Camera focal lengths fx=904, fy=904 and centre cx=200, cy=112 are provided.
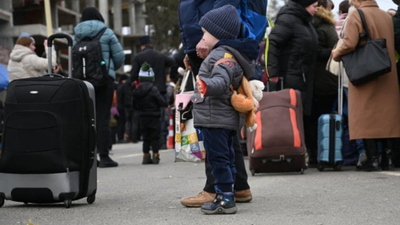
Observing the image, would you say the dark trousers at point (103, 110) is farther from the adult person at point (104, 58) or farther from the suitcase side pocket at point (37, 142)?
the suitcase side pocket at point (37, 142)

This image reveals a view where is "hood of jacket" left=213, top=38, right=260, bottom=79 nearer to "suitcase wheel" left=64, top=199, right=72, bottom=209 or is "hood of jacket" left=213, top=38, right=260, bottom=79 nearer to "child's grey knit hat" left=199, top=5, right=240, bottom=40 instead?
"child's grey knit hat" left=199, top=5, right=240, bottom=40

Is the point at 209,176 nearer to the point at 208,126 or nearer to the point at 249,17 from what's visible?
the point at 208,126

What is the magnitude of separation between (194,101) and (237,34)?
22.9 inches

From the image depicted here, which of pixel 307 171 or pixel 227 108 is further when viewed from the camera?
pixel 307 171

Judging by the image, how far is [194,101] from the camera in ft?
19.6

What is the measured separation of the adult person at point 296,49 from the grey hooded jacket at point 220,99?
3.97m

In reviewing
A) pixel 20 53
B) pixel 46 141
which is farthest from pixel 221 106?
pixel 20 53

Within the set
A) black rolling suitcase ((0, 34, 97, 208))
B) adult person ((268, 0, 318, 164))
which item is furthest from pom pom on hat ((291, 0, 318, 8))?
black rolling suitcase ((0, 34, 97, 208))

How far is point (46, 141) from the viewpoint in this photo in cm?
659

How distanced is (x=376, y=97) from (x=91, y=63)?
3.69m

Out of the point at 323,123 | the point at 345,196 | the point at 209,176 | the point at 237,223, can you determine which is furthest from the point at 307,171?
the point at 237,223

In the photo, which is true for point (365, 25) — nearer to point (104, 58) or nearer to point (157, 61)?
point (104, 58)

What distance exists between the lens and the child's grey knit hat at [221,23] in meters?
6.06

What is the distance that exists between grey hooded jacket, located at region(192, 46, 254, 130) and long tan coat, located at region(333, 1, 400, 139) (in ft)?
12.0
